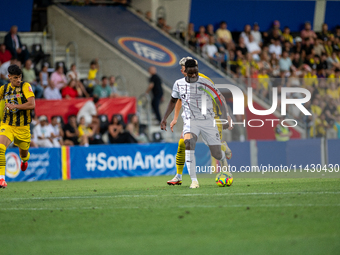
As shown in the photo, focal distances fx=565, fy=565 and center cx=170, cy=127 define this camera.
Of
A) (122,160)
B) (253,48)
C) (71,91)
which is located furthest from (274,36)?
(122,160)

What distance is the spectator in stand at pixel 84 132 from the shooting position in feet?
55.1

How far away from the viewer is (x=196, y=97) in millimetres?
9414

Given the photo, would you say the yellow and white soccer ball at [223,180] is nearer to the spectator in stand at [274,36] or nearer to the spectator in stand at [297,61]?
the spectator in stand at [297,61]

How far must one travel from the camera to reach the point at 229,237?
4965 mm

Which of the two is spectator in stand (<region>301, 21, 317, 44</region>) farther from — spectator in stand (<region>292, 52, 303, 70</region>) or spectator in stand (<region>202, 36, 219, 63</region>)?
spectator in stand (<region>202, 36, 219, 63</region>)

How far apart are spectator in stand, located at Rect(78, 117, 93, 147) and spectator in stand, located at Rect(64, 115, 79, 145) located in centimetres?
12

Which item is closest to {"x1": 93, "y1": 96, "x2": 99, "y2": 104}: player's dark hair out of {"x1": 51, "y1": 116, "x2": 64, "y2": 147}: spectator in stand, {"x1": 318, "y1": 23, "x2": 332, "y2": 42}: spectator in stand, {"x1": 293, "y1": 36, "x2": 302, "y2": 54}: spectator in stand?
{"x1": 51, "y1": 116, "x2": 64, "y2": 147}: spectator in stand

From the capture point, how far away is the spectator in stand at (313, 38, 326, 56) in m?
25.0

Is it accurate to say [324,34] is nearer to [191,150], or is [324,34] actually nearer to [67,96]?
[67,96]

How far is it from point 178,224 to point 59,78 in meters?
13.4

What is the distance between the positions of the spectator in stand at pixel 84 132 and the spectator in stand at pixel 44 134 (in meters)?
0.72

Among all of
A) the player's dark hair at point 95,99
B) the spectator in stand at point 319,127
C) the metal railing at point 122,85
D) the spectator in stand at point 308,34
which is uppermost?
the spectator in stand at point 308,34

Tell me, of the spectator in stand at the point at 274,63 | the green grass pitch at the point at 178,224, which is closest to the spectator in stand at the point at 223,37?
the spectator in stand at the point at 274,63

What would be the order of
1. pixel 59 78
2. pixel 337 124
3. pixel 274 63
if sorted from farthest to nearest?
pixel 274 63 → pixel 59 78 → pixel 337 124
